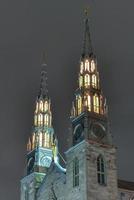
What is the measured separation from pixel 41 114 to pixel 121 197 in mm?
24160

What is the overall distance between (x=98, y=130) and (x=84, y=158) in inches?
218

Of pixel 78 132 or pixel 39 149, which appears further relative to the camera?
pixel 39 149

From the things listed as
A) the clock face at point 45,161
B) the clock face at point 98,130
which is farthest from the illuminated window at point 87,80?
the clock face at point 45,161

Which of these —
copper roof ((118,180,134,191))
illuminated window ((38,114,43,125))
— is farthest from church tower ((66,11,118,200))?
illuminated window ((38,114,43,125))

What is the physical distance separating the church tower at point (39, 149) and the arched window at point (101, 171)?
12586 mm

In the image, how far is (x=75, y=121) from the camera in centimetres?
7869

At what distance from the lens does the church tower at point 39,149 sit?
89125mm

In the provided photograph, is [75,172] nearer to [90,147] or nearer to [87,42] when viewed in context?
[90,147]

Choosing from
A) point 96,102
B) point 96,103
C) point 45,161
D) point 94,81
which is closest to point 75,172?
point 96,103

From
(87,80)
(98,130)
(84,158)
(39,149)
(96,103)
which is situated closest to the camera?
(84,158)

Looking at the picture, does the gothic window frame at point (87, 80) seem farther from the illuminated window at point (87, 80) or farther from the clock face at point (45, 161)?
the clock face at point (45, 161)

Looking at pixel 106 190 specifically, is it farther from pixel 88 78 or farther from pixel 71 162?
pixel 88 78

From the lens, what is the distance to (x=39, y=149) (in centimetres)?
9081

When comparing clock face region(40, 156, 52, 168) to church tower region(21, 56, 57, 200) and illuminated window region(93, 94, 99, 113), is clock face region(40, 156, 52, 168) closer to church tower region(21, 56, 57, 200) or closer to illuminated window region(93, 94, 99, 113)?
church tower region(21, 56, 57, 200)
